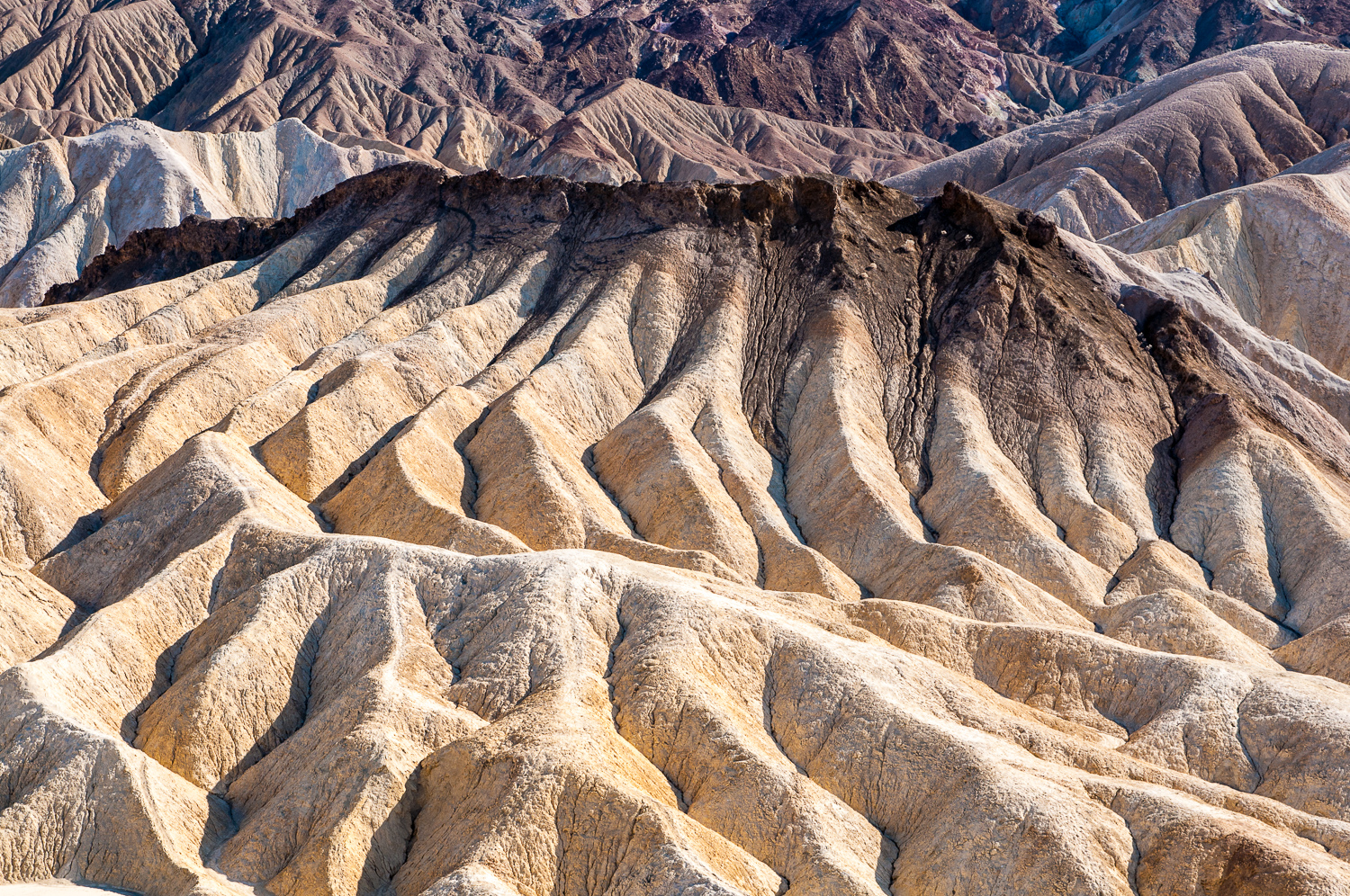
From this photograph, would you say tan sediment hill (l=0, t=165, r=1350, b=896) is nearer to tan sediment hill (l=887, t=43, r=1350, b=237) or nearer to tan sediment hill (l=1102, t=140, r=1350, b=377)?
tan sediment hill (l=1102, t=140, r=1350, b=377)

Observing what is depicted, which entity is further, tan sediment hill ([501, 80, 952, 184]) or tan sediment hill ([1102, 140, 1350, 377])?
tan sediment hill ([501, 80, 952, 184])

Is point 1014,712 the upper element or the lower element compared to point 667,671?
lower

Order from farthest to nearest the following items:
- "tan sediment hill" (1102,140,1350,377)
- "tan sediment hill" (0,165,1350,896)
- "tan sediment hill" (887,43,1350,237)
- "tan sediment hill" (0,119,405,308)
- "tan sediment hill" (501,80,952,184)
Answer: "tan sediment hill" (501,80,952,184)
"tan sediment hill" (887,43,1350,237)
"tan sediment hill" (0,119,405,308)
"tan sediment hill" (1102,140,1350,377)
"tan sediment hill" (0,165,1350,896)

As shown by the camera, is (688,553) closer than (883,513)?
Yes

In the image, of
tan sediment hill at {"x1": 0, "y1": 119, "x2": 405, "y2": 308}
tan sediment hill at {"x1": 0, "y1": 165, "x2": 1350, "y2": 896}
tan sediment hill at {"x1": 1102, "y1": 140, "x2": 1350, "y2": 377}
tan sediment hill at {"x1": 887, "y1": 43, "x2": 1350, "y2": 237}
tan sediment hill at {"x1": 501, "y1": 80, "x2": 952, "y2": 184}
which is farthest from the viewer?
tan sediment hill at {"x1": 501, "y1": 80, "x2": 952, "y2": 184}

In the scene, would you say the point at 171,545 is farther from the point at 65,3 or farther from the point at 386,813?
the point at 65,3

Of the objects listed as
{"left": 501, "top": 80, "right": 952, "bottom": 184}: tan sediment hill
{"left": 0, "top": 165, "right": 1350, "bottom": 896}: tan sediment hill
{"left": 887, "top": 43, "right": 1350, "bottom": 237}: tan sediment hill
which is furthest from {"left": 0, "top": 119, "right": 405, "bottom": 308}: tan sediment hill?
{"left": 887, "top": 43, "right": 1350, "bottom": 237}: tan sediment hill

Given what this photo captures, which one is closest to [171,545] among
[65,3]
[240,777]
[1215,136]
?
[240,777]
